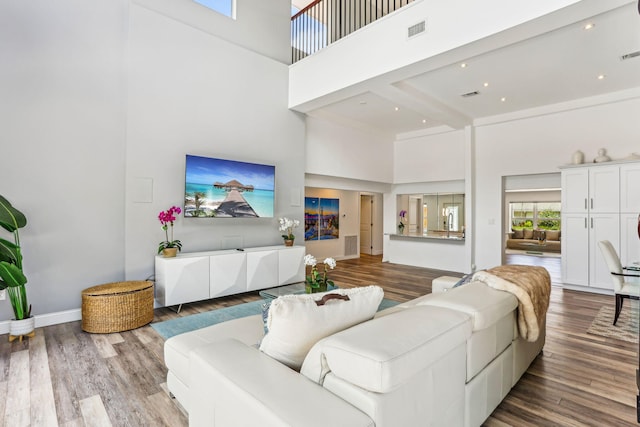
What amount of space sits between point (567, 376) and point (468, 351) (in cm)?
167

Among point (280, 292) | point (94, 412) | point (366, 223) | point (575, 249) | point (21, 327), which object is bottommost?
point (94, 412)

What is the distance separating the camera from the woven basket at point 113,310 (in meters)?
3.39

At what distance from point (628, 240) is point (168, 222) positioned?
23.0 feet

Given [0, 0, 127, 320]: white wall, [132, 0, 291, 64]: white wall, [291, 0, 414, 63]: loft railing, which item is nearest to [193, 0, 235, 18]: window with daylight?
[132, 0, 291, 64]: white wall

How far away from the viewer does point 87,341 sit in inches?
126

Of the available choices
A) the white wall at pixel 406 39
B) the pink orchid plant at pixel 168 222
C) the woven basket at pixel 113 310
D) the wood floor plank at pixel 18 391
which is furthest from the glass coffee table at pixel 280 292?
the white wall at pixel 406 39

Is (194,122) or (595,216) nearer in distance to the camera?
(194,122)

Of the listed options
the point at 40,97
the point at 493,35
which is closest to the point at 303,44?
the point at 493,35

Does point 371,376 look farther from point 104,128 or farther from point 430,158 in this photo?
point 430,158

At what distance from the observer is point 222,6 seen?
5043 mm

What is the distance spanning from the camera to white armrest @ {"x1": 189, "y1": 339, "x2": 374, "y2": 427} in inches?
39.9

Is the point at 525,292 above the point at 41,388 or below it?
above

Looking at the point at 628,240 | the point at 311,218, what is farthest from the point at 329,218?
the point at 628,240

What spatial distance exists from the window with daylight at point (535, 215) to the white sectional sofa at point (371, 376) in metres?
12.6
